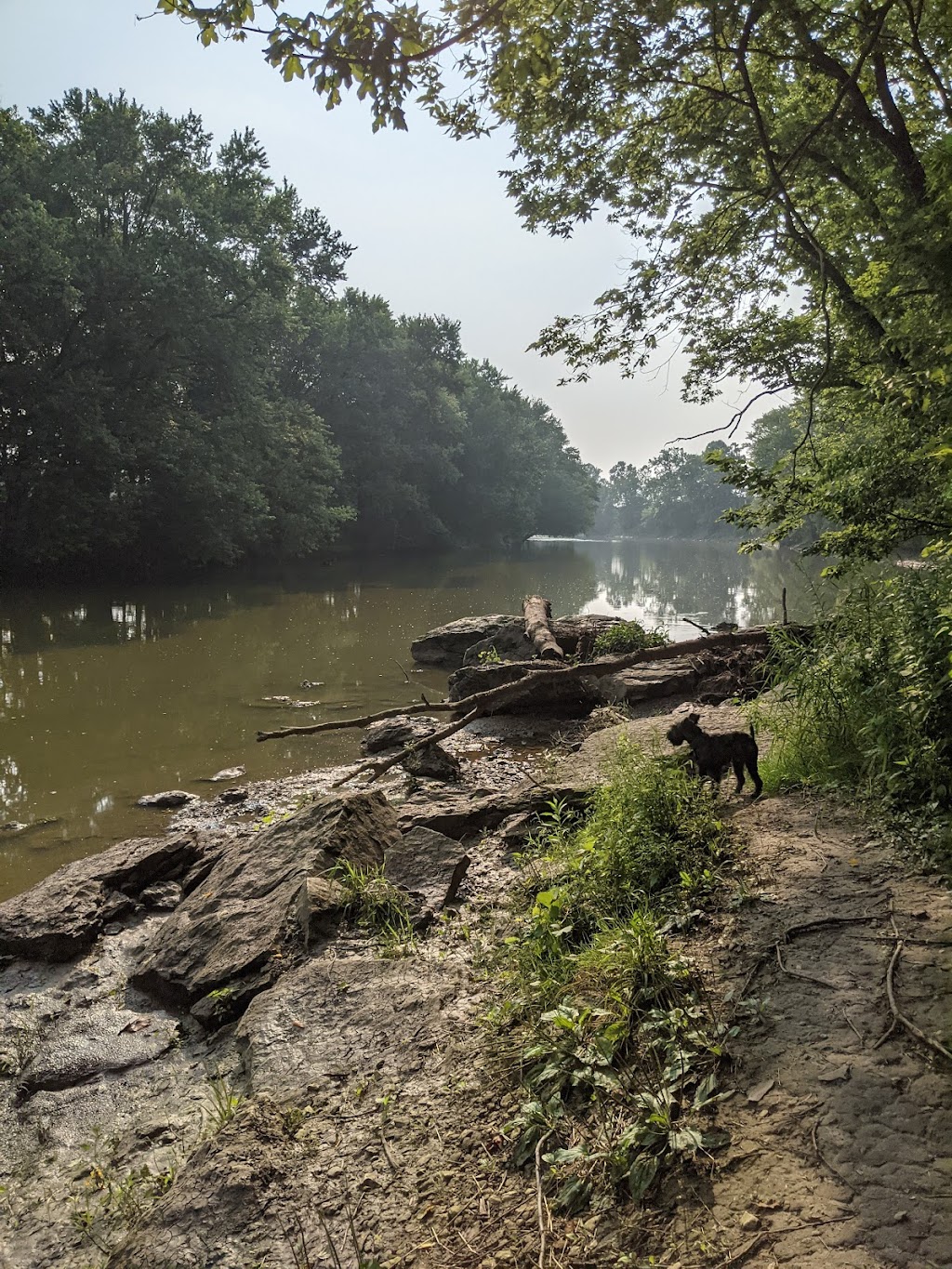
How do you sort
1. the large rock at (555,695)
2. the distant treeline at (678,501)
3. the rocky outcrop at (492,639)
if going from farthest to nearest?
the distant treeline at (678,501) → the rocky outcrop at (492,639) → the large rock at (555,695)

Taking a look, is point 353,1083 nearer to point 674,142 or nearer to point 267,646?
point 674,142

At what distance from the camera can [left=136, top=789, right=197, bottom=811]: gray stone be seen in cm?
820

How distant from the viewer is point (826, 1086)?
2.39 meters

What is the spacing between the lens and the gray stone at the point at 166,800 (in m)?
8.20

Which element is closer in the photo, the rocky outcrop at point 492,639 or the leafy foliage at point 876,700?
the leafy foliage at point 876,700

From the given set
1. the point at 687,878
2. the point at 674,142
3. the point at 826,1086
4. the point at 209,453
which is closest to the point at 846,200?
the point at 674,142

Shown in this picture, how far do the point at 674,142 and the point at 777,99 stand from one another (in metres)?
3.49

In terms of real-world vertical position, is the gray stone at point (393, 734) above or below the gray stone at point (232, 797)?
above

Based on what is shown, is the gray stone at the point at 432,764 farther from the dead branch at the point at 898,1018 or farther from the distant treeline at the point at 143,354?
the distant treeline at the point at 143,354

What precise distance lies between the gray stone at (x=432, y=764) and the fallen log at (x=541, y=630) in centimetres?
450

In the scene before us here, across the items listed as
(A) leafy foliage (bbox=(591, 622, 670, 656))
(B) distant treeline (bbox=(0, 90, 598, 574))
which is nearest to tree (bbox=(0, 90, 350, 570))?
(B) distant treeline (bbox=(0, 90, 598, 574))

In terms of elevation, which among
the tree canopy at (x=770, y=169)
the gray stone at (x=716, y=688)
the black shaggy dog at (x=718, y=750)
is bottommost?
the gray stone at (x=716, y=688)

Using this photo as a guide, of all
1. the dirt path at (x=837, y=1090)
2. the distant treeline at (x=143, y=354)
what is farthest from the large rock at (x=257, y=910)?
the distant treeline at (x=143, y=354)

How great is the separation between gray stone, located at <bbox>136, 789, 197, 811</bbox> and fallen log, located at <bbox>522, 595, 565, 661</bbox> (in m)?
6.29
